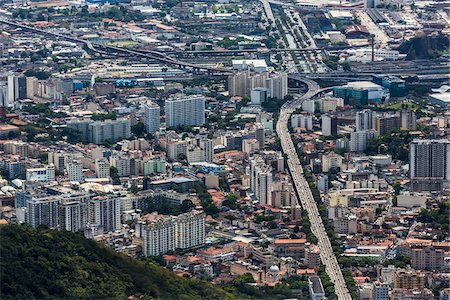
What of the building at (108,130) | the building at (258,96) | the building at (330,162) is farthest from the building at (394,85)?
the building at (330,162)

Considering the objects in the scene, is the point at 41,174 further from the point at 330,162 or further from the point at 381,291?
the point at 381,291

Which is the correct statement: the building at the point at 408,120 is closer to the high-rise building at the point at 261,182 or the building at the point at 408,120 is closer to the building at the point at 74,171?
the high-rise building at the point at 261,182

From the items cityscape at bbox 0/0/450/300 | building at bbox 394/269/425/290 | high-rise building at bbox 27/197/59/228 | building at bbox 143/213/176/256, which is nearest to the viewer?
cityscape at bbox 0/0/450/300

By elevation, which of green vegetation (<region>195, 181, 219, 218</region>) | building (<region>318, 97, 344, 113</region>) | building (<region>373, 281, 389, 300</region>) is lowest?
building (<region>373, 281, 389, 300</region>)

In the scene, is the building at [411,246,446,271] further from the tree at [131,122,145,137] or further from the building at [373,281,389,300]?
the tree at [131,122,145,137]

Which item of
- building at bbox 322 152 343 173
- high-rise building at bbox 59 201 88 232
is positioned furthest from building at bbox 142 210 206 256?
building at bbox 322 152 343 173

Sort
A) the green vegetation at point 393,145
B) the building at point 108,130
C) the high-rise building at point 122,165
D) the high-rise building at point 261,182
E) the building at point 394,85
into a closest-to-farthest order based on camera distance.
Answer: the high-rise building at point 261,182 < the high-rise building at point 122,165 < the green vegetation at point 393,145 < the building at point 108,130 < the building at point 394,85

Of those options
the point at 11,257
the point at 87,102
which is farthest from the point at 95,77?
the point at 11,257
